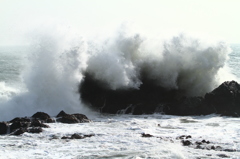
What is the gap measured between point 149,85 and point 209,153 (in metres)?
10.8

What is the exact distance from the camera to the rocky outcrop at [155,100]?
1848cm

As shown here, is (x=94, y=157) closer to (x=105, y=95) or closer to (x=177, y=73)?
(x=105, y=95)

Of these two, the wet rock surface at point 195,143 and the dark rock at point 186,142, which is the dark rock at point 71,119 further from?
the dark rock at point 186,142

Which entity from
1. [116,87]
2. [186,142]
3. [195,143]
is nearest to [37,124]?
[186,142]

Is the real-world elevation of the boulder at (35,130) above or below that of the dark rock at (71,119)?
below

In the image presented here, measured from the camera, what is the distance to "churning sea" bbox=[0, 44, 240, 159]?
10883 millimetres

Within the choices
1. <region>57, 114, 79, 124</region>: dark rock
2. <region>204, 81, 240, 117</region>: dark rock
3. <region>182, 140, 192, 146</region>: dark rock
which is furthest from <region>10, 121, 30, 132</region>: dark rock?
<region>204, 81, 240, 117</region>: dark rock

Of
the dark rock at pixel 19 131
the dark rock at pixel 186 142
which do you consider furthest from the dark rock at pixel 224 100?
the dark rock at pixel 19 131

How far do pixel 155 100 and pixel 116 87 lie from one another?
2.56 m

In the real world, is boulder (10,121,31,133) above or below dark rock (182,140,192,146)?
above

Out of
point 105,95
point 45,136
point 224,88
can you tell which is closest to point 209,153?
point 45,136

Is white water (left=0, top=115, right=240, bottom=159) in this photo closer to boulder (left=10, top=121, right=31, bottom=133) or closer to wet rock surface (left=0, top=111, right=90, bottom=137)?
wet rock surface (left=0, top=111, right=90, bottom=137)

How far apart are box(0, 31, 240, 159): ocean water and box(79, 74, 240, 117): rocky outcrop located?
0.56 metres

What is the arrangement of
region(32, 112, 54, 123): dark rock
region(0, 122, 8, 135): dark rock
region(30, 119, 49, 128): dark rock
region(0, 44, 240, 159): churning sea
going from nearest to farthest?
region(0, 44, 240, 159): churning sea, region(0, 122, 8, 135): dark rock, region(30, 119, 49, 128): dark rock, region(32, 112, 54, 123): dark rock
